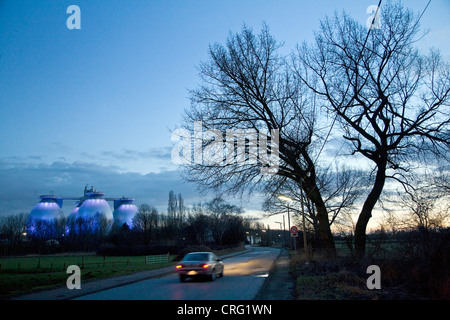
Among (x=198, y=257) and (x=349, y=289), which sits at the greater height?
(x=198, y=257)

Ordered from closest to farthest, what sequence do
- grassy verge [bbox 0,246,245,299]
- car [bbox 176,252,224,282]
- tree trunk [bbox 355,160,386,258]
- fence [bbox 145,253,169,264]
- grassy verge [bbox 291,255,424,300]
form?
grassy verge [bbox 291,255,424,300] < car [bbox 176,252,224,282] < grassy verge [bbox 0,246,245,299] < tree trunk [bbox 355,160,386,258] < fence [bbox 145,253,169,264]

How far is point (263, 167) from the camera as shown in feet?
60.8

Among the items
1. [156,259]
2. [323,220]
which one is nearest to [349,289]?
[323,220]

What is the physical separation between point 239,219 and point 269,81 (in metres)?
80.9

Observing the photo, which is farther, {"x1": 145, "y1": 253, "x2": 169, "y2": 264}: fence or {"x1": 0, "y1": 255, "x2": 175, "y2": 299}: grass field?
{"x1": 145, "y1": 253, "x2": 169, "y2": 264}: fence

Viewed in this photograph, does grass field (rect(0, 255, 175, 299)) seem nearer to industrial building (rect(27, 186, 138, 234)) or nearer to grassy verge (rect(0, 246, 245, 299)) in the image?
grassy verge (rect(0, 246, 245, 299))

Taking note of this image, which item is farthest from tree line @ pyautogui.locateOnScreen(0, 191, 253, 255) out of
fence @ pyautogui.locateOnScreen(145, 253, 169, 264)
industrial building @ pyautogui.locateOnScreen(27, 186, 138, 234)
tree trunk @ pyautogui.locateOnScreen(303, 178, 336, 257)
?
tree trunk @ pyautogui.locateOnScreen(303, 178, 336, 257)

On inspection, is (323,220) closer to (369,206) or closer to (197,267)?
→ (369,206)

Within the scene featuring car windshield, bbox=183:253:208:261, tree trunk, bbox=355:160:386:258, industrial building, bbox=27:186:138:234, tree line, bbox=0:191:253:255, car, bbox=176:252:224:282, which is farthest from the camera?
industrial building, bbox=27:186:138:234

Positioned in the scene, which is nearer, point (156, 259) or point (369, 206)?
point (369, 206)

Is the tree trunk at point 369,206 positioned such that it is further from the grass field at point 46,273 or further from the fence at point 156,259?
the fence at point 156,259

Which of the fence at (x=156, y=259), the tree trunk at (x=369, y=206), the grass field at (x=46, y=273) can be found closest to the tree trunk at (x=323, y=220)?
the tree trunk at (x=369, y=206)
